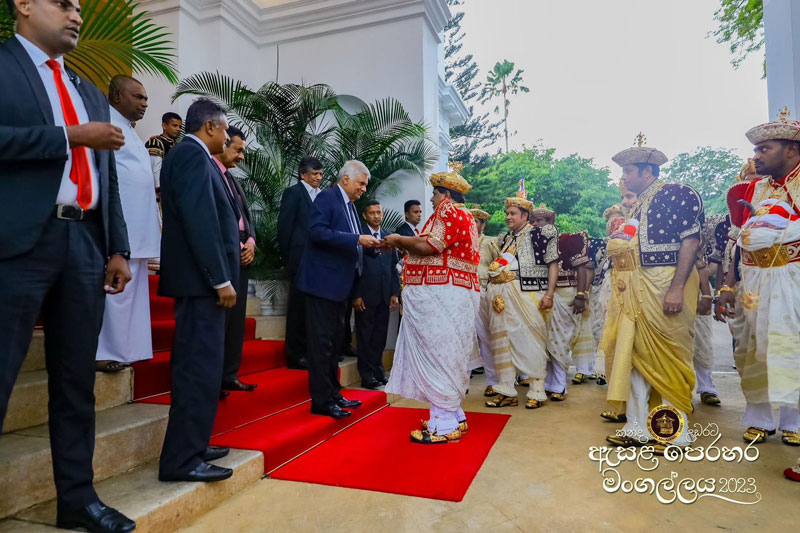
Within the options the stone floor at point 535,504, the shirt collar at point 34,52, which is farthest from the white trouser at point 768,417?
the shirt collar at point 34,52

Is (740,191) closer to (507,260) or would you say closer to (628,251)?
(628,251)

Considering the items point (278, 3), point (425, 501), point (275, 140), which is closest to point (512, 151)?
point (278, 3)

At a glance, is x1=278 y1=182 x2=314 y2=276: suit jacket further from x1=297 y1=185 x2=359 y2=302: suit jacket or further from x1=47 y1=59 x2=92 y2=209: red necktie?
x1=47 y1=59 x2=92 y2=209: red necktie

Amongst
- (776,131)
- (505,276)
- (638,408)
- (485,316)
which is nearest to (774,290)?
(776,131)

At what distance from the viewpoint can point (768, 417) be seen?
359 cm

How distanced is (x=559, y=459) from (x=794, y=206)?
224 cm

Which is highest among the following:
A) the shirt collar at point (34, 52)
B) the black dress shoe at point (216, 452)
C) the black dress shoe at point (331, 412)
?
the shirt collar at point (34, 52)

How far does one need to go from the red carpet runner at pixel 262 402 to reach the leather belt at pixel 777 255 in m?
3.13

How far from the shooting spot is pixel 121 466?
2.43m

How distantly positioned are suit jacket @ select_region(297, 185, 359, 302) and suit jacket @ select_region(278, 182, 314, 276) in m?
0.93

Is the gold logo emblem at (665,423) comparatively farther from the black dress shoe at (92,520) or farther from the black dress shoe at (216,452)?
the black dress shoe at (92,520)

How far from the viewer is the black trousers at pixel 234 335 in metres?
3.42

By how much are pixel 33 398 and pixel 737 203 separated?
15.5 ft

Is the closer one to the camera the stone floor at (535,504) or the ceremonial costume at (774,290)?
the stone floor at (535,504)
